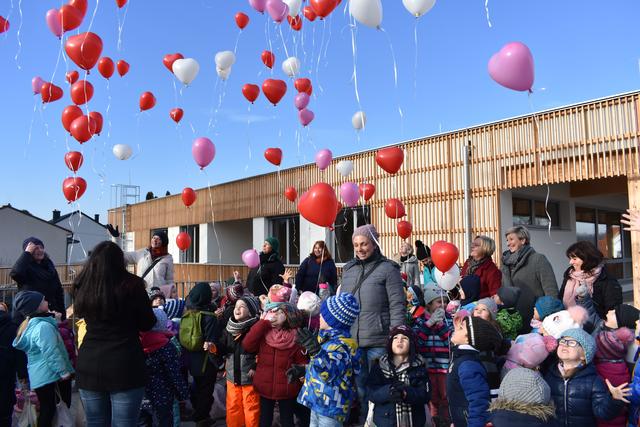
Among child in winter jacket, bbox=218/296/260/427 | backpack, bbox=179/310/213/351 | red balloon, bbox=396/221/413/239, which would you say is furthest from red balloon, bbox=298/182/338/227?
red balloon, bbox=396/221/413/239

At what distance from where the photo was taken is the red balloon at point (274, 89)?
25.9 feet

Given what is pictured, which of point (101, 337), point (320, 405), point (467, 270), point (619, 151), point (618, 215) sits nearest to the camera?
point (101, 337)

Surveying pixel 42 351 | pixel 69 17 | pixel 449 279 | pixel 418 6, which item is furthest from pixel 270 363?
pixel 69 17

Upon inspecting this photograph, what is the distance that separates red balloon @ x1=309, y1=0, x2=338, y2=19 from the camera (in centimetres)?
585

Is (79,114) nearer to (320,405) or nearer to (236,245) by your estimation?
(320,405)

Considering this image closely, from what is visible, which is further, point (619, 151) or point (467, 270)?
point (619, 151)

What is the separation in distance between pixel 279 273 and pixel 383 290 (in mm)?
3168

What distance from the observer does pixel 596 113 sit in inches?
345

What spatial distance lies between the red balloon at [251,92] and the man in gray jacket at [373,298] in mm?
5370

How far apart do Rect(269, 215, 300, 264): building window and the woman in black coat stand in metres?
11.1

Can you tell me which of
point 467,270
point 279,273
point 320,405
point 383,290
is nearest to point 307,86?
point 279,273

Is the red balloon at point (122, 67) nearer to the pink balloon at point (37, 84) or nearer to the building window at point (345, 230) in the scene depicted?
the pink balloon at point (37, 84)

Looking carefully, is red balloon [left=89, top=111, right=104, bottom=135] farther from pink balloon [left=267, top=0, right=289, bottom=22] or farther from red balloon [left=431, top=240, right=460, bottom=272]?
red balloon [left=431, top=240, right=460, bottom=272]

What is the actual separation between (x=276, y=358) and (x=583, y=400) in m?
1.99
